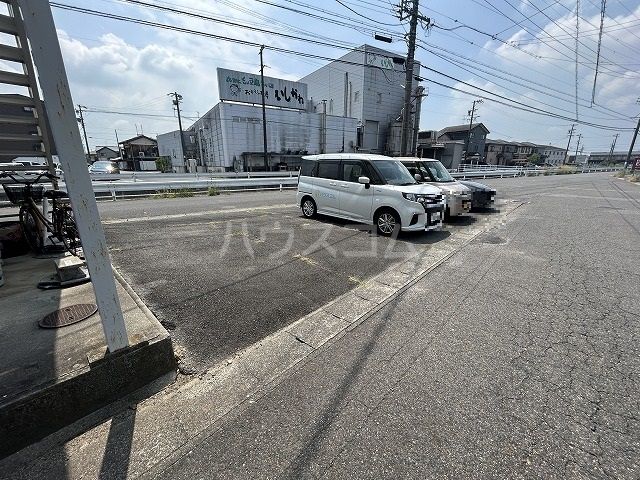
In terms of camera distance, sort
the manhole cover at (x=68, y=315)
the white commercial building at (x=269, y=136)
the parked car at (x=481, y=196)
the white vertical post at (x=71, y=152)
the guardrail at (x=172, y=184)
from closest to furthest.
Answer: the white vertical post at (x=71, y=152)
the manhole cover at (x=68, y=315)
the parked car at (x=481, y=196)
the guardrail at (x=172, y=184)
the white commercial building at (x=269, y=136)

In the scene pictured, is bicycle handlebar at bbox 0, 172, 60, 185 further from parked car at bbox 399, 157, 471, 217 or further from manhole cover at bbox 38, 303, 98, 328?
parked car at bbox 399, 157, 471, 217

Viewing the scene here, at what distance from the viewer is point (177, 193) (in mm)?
13562

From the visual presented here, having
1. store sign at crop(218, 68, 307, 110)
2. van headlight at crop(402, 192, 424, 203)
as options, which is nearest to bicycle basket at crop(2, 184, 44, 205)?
van headlight at crop(402, 192, 424, 203)

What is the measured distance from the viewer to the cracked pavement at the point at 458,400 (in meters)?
1.70

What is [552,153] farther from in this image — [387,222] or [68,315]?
[68,315]

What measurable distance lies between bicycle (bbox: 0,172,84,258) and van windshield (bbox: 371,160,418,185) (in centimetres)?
599

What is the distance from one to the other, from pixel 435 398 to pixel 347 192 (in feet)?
18.6

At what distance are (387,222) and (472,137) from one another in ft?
186

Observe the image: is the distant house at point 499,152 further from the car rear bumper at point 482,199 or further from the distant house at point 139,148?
the distant house at point 139,148

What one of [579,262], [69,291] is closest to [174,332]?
[69,291]

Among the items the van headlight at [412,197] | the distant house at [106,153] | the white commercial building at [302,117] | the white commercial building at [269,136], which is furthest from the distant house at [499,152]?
the distant house at [106,153]

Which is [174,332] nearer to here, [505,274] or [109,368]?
[109,368]

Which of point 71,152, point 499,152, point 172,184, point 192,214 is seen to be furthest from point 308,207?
point 499,152

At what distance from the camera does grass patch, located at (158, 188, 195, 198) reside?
521 inches
